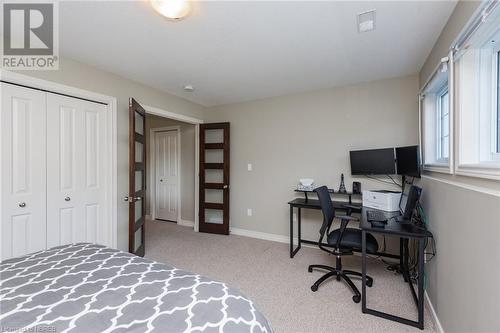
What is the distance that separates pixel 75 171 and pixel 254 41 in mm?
2313

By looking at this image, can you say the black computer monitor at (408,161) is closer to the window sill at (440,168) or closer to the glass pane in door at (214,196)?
the window sill at (440,168)

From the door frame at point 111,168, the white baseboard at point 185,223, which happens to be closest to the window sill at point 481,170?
the door frame at point 111,168

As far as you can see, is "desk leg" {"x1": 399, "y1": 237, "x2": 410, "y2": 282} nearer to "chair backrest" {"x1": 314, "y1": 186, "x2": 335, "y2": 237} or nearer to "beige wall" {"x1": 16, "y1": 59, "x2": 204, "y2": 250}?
"chair backrest" {"x1": 314, "y1": 186, "x2": 335, "y2": 237}

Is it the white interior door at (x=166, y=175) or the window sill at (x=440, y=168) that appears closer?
the window sill at (x=440, y=168)

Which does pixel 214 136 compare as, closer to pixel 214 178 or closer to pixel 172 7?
pixel 214 178

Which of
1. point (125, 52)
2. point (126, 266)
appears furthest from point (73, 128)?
point (126, 266)

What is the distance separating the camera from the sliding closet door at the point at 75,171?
2.33 meters

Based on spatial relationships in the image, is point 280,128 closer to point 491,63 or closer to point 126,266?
point 491,63

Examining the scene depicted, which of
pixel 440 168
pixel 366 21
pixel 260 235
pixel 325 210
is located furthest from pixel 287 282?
pixel 366 21

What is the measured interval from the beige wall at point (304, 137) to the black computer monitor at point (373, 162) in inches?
8.2

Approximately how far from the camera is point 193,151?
4738 millimetres

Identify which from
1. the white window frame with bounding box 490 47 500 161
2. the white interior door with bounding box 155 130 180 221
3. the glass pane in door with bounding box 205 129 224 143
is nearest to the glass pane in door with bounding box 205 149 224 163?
the glass pane in door with bounding box 205 129 224 143

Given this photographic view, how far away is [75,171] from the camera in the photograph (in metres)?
2.51

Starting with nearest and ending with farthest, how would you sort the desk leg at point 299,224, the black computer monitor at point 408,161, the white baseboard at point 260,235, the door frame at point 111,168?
the black computer monitor at point 408,161 < the door frame at point 111,168 < the desk leg at point 299,224 < the white baseboard at point 260,235
